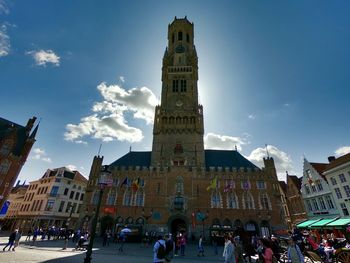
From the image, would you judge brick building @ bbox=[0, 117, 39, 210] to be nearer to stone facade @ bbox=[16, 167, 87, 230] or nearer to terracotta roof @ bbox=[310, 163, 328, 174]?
stone facade @ bbox=[16, 167, 87, 230]

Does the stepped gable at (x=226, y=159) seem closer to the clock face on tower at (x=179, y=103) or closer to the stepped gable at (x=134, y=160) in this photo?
the clock face on tower at (x=179, y=103)

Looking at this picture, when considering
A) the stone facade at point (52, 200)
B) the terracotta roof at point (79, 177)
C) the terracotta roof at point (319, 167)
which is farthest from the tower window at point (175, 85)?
the terracotta roof at point (79, 177)

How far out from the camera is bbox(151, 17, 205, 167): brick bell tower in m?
36.6

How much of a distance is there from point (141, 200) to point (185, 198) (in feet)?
25.4

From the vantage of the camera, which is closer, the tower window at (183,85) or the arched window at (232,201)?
the arched window at (232,201)

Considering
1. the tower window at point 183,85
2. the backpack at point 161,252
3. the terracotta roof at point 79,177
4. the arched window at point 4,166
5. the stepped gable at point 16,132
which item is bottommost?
the backpack at point 161,252

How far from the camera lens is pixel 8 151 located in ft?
120

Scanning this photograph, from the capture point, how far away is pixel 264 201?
105 feet

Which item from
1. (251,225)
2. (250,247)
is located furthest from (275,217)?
(250,247)

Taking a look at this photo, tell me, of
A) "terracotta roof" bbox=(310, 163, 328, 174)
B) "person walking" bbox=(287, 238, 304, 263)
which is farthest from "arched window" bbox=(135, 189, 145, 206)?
"terracotta roof" bbox=(310, 163, 328, 174)

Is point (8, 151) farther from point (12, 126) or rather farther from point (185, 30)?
point (185, 30)

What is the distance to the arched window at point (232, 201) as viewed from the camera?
104 feet

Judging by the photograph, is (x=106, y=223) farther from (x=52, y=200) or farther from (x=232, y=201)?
(x=52, y=200)

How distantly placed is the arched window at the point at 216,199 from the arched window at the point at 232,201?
152cm
